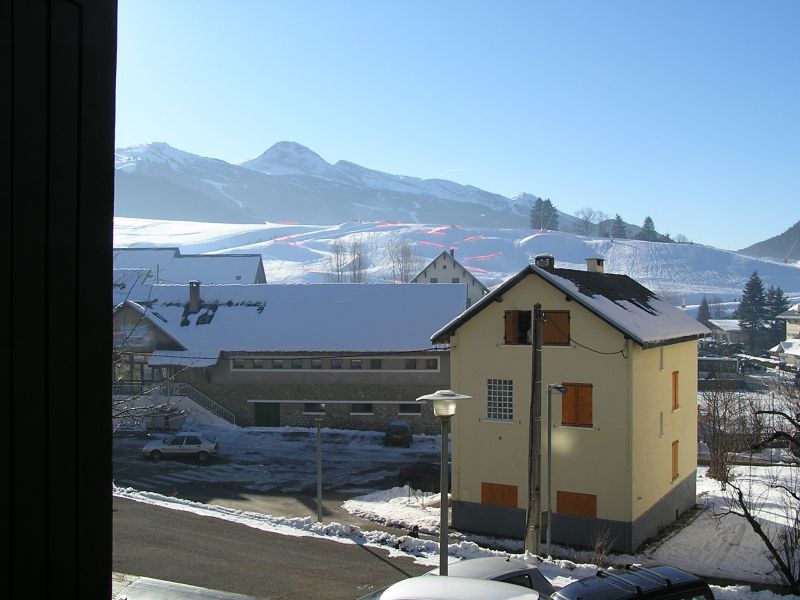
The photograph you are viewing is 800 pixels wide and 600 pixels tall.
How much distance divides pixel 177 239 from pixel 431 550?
183m

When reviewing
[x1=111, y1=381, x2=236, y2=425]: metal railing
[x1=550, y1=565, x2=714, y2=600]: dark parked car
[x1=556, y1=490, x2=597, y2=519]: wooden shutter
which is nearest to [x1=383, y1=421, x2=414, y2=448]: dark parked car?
[x1=111, y1=381, x2=236, y2=425]: metal railing

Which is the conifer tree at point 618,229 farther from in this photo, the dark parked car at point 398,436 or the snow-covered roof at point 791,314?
the dark parked car at point 398,436

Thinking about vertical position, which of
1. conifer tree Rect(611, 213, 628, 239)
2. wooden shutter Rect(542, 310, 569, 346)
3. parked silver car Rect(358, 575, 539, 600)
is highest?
conifer tree Rect(611, 213, 628, 239)

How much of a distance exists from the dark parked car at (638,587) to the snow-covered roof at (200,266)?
2822 inches

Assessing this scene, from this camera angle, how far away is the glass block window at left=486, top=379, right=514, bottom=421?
24.6 meters

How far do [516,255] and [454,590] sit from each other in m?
158

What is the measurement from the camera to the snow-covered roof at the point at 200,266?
81.2 metres

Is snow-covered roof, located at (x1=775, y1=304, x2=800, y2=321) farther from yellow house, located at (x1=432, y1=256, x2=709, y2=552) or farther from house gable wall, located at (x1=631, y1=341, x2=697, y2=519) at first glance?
yellow house, located at (x1=432, y1=256, x2=709, y2=552)

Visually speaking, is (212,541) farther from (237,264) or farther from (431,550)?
(237,264)

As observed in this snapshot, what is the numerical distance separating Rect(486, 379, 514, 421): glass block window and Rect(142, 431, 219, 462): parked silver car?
1613 centimetres

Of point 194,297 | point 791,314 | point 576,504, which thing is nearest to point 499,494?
point 576,504

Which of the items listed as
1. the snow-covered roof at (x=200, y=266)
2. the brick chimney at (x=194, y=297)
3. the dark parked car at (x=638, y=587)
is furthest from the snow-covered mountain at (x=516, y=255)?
the dark parked car at (x=638, y=587)

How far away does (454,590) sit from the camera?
745 cm
